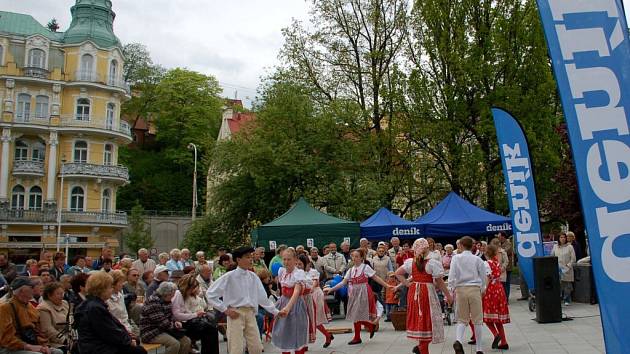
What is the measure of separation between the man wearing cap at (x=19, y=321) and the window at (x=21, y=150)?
147 feet

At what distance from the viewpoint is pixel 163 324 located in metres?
9.05

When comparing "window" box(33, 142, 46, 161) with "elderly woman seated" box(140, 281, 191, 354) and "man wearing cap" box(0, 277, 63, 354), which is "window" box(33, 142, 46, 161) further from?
"man wearing cap" box(0, 277, 63, 354)

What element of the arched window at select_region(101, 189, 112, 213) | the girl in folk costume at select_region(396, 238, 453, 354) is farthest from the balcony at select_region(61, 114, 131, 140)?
the girl in folk costume at select_region(396, 238, 453, 354)

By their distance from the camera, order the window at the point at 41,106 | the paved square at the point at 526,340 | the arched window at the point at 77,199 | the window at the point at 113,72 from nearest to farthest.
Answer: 1. the paved square at the point at 526,340
2. the window at the point at 41,106
3. the arched window at the point at 77,199
4. the window at the point at 113,72

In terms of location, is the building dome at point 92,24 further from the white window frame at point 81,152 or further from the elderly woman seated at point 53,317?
the elderly woman seated at point 53,317

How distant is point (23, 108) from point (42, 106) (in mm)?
1406

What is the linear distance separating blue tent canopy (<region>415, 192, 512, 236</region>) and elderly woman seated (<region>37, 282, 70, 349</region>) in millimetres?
13879

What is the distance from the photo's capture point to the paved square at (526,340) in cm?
993

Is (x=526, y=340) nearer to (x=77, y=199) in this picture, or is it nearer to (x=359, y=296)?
(x=359, y=296)

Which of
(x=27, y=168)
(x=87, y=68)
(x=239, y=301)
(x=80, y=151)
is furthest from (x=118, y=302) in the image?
(x=87, y=68)

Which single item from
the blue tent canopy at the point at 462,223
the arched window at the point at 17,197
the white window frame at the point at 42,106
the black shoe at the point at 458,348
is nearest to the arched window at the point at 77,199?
the arched window at the point at 17,197

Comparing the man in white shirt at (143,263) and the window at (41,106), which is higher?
the window at (41,106)

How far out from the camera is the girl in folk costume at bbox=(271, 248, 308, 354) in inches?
352

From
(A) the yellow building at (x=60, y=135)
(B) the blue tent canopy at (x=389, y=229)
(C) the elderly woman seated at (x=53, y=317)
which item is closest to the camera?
(C) the elderly woman seated at (x=53, y=317)
